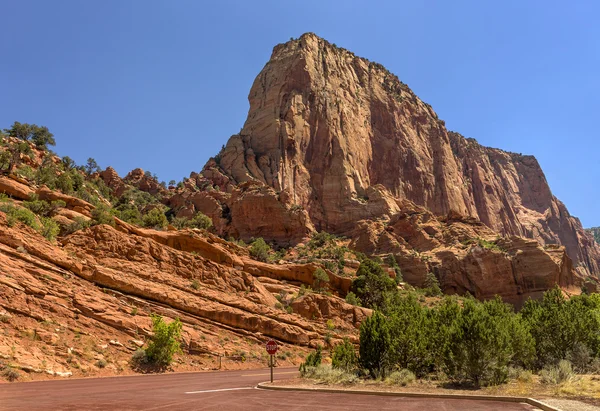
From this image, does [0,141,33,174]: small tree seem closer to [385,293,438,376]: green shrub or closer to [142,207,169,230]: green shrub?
[142,207,169,230]: green shrub

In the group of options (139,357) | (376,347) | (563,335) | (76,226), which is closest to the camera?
(376,347)

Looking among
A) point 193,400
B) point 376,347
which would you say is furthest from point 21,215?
point 376,347

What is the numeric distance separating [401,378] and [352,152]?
298 feet

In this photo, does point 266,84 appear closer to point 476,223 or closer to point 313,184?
point 313,184

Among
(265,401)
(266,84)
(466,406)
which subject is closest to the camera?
(466,406)

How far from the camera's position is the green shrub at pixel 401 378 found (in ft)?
56.7

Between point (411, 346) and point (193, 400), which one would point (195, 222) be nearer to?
point (411, 346)

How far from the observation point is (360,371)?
67.4 ft

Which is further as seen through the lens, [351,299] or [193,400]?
[351,299]

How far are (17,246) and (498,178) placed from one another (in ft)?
547

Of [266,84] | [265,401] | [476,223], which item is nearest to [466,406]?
[265,401]

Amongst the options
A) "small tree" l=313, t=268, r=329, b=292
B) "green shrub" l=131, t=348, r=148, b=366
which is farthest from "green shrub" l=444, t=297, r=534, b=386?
"small tree" l=313, t=268, r=329, b=292

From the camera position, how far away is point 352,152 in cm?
10562

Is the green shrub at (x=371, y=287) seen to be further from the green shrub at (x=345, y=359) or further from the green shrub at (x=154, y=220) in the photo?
the green shrub at (x=345, y=359)
